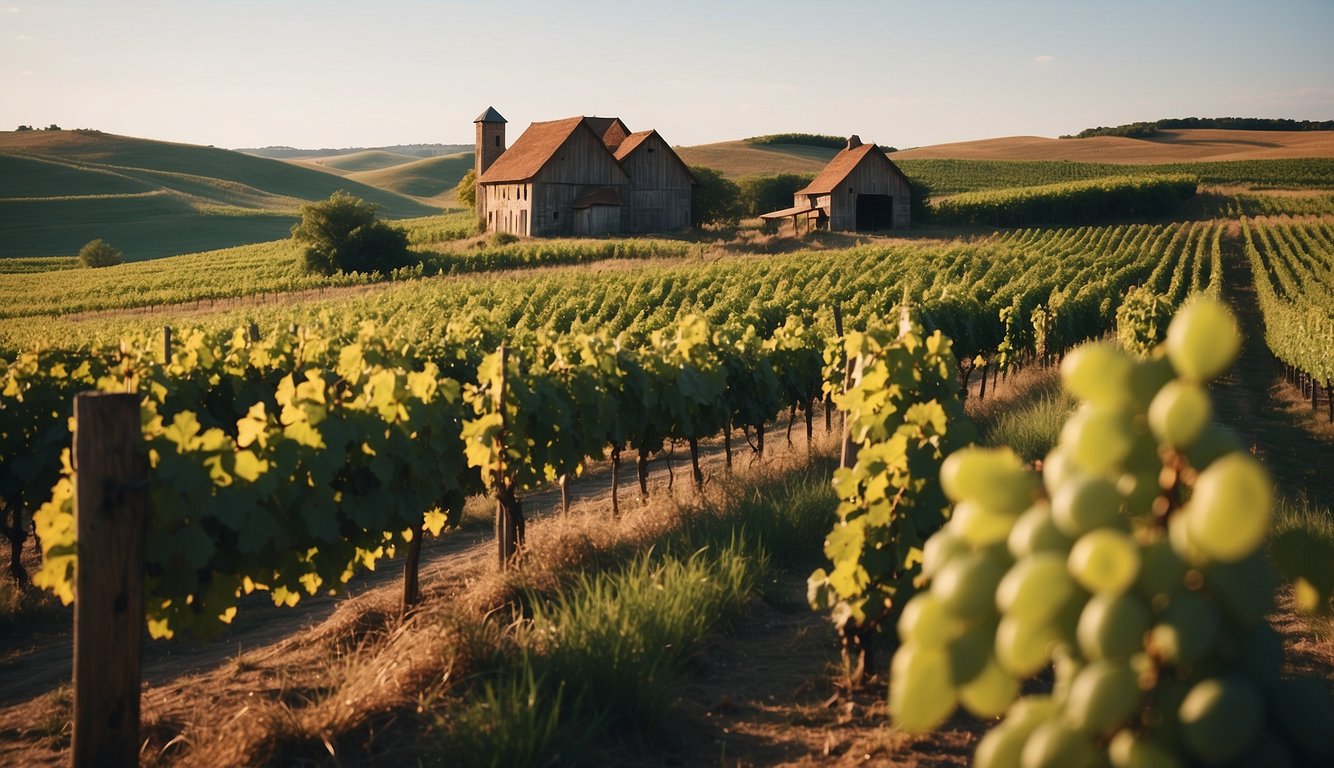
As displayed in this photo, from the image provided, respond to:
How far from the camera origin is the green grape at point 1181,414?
117 cm

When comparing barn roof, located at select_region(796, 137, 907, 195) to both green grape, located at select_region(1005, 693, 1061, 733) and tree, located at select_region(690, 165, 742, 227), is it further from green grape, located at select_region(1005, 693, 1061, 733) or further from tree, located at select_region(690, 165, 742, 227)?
green grape, located at select_region(1005, 693, 1061, 733)

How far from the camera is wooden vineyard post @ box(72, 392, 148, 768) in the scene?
332cm

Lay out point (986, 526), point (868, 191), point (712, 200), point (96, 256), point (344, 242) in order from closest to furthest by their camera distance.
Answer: point (986, 526) → point (344, 242) → point (868, 191) → point (96, 256) → point (712, 200)

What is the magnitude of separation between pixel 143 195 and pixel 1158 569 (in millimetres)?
94678

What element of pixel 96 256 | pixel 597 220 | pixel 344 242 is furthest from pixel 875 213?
pixel 96 256

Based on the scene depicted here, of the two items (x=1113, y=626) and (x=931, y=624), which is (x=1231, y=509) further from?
(x=931, y=624)

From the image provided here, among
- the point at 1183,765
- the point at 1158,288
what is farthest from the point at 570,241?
the point at 1183,765

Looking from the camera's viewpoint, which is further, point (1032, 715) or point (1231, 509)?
point (1032, 715)

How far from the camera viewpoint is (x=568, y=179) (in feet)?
161

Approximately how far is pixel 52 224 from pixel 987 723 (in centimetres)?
8308

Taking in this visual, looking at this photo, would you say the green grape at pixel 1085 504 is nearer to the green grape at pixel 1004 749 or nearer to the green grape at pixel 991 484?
the green grape at pixel 991 484

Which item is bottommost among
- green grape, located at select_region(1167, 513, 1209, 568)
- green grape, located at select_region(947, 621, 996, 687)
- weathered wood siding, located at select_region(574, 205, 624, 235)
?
green grape, located at select_region(947, 621, 996, 687)

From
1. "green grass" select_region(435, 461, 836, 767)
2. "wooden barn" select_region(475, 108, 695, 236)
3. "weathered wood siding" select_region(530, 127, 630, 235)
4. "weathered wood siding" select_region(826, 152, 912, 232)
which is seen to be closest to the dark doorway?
"weathered wood siding" select_region(826, 152, 912, 232)

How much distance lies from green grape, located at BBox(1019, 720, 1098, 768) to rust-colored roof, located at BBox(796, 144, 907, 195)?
52.9m
